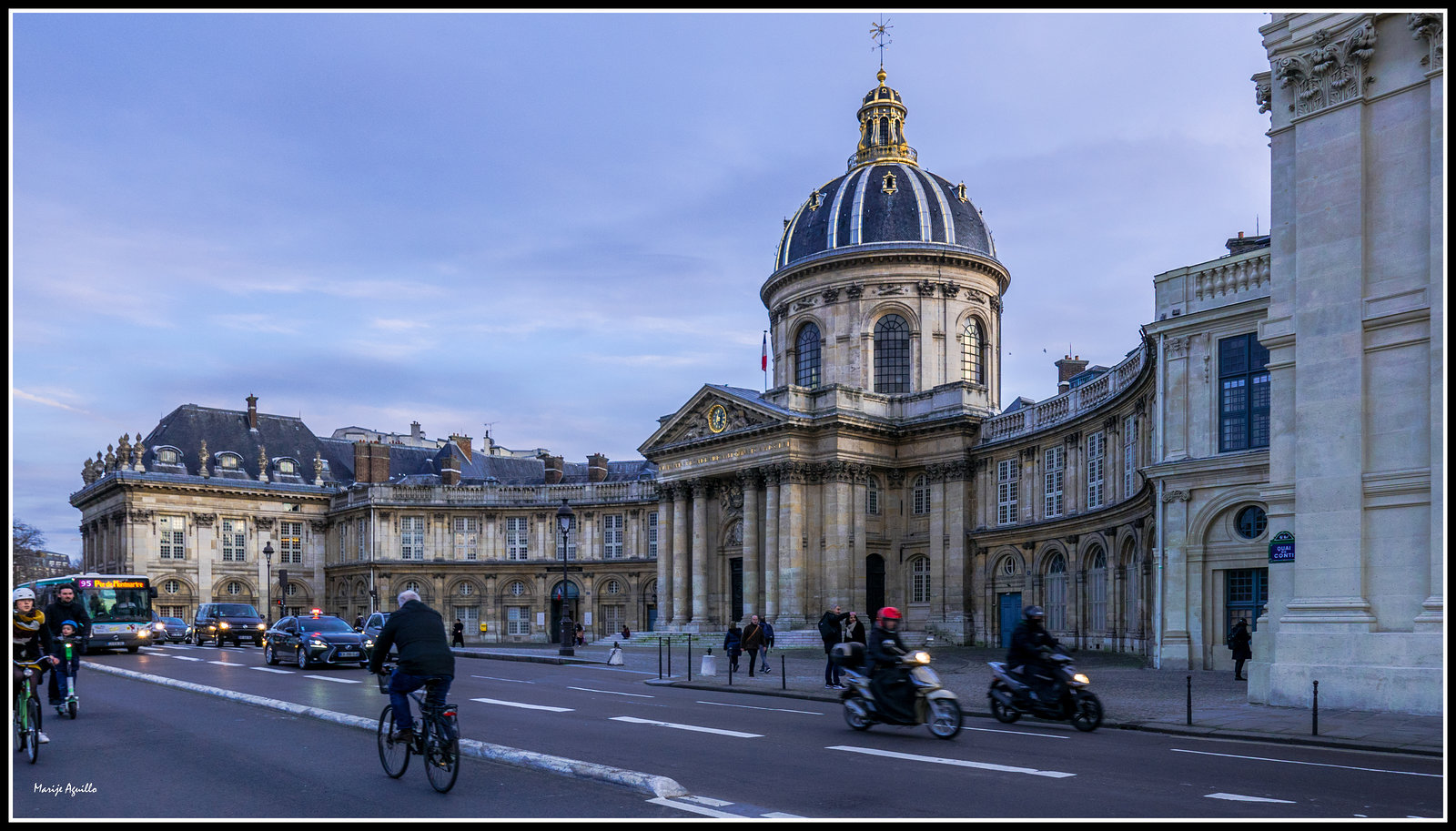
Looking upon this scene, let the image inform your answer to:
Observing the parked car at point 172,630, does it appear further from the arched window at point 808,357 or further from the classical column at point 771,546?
the arched window at point 808,357

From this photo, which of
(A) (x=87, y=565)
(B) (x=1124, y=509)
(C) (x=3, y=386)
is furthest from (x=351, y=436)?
(C) (x=3, y=386)

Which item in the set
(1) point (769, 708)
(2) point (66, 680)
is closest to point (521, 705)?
(1) point (769, 708)

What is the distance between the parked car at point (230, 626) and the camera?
52069mm

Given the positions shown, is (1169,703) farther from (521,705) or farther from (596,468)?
(596,468)

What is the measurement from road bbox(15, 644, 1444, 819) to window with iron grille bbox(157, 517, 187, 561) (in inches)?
2502

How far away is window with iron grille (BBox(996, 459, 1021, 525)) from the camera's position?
51.8 metres

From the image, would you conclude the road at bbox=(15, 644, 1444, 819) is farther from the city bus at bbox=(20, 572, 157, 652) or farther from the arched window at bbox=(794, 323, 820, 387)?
the arched window at bbox=(794, 323, 820, 387)

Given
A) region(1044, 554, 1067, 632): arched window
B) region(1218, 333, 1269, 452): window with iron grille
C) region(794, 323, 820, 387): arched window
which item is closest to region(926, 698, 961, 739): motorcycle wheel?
region(1218, 333, 1269, 452): window with iron grille

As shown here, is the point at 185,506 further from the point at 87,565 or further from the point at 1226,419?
the point at 1226,419

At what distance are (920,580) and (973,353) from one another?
455 inches

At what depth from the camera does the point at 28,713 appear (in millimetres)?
13125

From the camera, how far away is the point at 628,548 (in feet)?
244

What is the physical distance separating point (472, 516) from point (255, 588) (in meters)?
→ 16.2

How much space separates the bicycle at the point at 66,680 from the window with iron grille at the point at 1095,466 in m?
34.2
